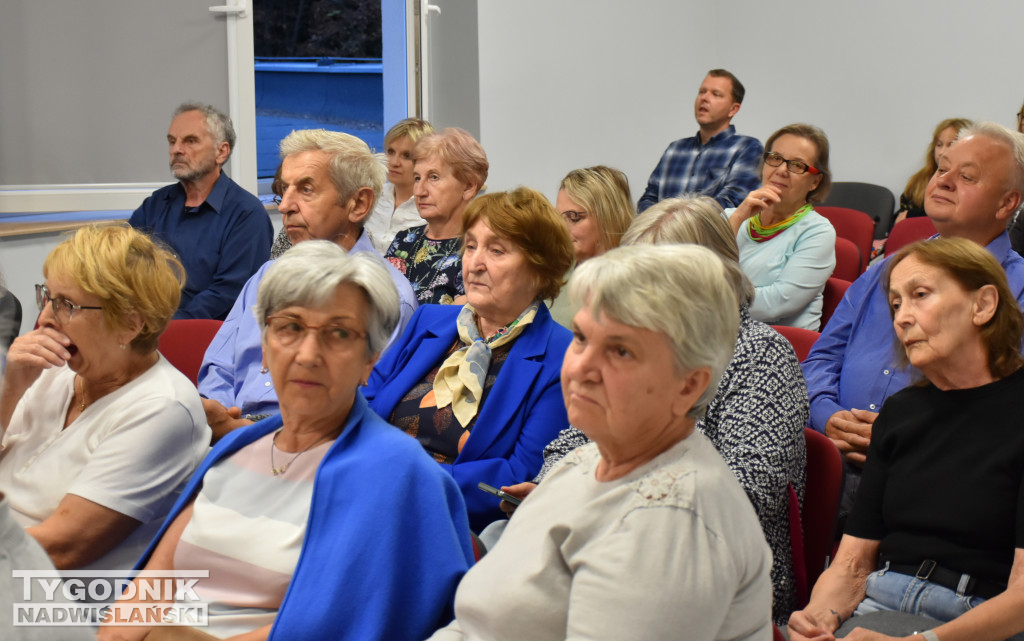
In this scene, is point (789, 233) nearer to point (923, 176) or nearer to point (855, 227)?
point (855, 227)

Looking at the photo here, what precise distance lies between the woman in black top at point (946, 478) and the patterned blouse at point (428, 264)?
1.58 meters

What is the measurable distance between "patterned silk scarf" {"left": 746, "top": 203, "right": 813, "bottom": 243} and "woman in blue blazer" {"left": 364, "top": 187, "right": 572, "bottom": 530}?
5.32 feet

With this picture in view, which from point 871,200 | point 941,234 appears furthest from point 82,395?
point 871,200

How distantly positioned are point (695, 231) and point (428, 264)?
1.53 meters

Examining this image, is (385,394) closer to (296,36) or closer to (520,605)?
(520,605)

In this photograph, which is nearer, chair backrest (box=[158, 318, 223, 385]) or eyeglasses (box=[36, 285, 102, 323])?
eyeglasses (box=[36, 285, 102, 323])

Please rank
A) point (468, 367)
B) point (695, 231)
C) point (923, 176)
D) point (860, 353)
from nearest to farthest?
point (695, 231) → point (468, 367) → point (860, 353) → point (923, 176)

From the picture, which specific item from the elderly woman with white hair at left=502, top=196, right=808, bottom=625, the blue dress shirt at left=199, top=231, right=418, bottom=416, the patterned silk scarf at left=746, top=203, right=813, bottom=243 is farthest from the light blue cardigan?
the patterned silk scarf at left=746, top=203, right=813, bottom=243

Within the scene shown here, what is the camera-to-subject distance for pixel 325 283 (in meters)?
1.63

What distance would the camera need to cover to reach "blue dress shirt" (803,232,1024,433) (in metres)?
2.58

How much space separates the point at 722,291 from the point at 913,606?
849 mm

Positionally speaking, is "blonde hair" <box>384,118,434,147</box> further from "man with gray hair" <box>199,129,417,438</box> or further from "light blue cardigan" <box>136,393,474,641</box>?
"light blue cardigan" <box>136,393,474,641</box>

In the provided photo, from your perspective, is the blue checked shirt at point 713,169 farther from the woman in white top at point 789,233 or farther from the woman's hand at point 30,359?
the woman's hand at point 30,359

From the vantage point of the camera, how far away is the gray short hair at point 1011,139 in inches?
106
